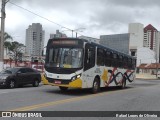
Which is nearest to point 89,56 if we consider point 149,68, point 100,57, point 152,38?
point 100,57

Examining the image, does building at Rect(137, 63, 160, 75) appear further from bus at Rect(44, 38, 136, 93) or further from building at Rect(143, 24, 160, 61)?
bus at Rect(44, 38, 136, 93)

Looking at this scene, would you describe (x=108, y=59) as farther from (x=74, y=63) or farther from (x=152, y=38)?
(x=152, y=38)

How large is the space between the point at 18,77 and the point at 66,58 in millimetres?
6220

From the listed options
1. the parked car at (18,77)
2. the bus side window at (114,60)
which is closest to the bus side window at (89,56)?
the bus side window at (114,60)

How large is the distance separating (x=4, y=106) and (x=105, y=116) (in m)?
3.80

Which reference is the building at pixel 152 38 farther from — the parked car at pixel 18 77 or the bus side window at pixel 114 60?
the parked car at pixel 18 77

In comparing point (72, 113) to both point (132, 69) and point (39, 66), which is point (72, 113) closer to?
point (132, 69)

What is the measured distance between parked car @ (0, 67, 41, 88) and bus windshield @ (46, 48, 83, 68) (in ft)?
15.6

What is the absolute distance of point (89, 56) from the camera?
19.6 m

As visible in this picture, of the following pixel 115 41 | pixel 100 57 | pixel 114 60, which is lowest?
pixel 114 60

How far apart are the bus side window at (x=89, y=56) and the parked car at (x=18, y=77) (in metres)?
6.28

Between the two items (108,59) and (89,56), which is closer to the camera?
(89,56)

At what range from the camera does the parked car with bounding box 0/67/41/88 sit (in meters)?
23.0

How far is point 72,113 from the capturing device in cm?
1196
